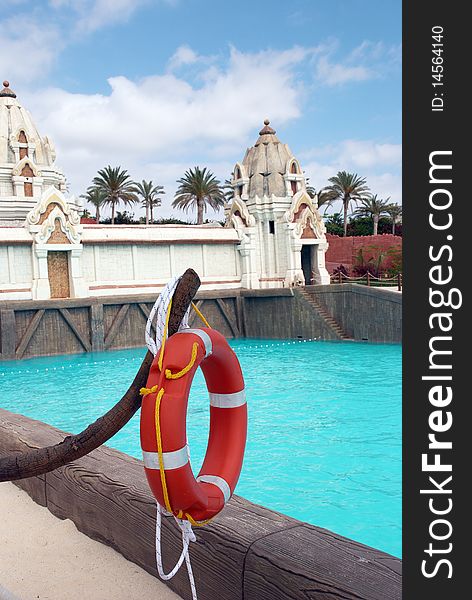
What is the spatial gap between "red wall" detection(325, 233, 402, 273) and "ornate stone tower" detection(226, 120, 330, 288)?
9.40 m

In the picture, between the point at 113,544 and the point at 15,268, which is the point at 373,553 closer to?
the point at 113,544

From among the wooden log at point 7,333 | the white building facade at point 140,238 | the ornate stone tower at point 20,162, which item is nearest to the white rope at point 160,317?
the wooden log at point 7,333

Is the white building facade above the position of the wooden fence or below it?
above

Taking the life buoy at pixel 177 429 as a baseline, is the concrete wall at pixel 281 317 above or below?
below

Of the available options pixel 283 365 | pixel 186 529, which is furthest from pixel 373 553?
pixel 283 365

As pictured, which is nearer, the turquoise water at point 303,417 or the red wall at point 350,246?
the turquoise water at point 303,417

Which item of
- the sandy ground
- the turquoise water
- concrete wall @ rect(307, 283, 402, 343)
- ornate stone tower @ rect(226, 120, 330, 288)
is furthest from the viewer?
ornate stone tower @ rect(226, 120, 330, 288)

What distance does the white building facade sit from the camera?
25.3 m

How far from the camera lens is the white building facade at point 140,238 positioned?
25.3 metres

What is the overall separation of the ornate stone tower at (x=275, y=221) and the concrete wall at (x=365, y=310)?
3.55 metres

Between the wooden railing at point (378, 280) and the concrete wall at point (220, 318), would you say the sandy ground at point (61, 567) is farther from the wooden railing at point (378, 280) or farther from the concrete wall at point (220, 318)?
the wooden railing at point (378, 280)

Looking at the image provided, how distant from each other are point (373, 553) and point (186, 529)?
880mm

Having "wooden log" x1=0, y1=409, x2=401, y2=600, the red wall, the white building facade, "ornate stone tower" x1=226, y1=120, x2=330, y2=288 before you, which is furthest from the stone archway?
"wooden log" x1=0, y1=409, x2=401, y2=600

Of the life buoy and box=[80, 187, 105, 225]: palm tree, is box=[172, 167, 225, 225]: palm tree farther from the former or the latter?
the life buoy
